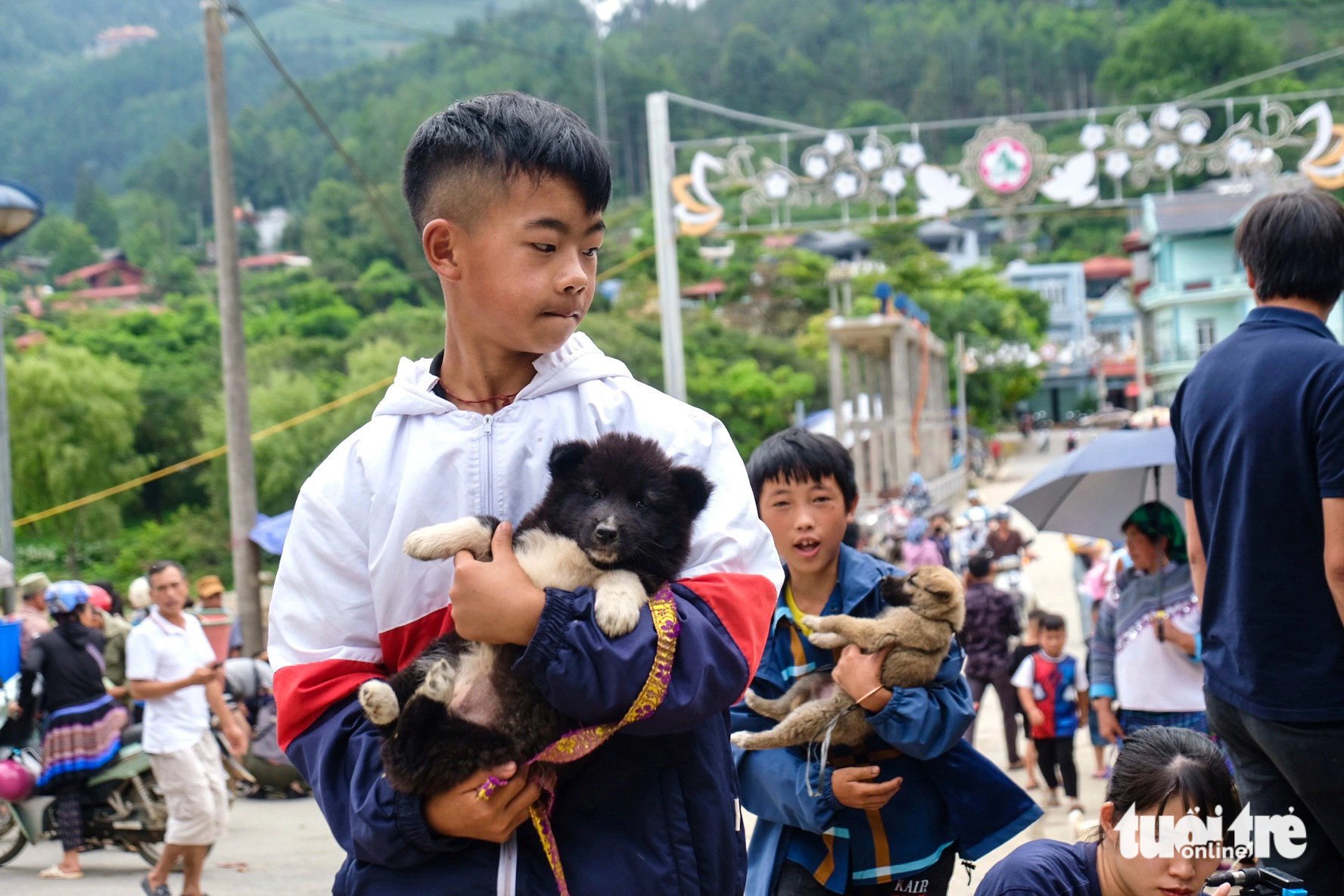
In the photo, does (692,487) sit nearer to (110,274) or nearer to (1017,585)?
(1017,585)

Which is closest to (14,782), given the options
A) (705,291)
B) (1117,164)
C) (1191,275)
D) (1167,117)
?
(1117,164)

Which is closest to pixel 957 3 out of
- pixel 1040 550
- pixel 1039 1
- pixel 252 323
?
pixel 1039 1

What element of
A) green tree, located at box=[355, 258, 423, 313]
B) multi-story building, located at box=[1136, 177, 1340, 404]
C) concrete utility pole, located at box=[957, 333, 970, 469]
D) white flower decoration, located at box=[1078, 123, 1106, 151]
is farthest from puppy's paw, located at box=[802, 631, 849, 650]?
green tree, located at box=[355, 258, 423, 313]

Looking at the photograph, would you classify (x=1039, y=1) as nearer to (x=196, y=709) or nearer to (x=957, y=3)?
(x=957, y=3)

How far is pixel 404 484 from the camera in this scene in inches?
82.6

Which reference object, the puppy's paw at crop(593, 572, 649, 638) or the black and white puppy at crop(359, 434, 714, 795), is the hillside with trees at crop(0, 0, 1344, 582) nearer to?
the black and white puppy at crop(359, 434, 714, 795)

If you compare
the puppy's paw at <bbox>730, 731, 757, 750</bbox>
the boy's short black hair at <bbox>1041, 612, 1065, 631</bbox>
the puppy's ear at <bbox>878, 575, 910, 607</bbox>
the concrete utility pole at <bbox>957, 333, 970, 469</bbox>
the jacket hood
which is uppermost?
the jacket hood

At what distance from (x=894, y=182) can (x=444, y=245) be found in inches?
708

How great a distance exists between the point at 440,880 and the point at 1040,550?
30706 mm

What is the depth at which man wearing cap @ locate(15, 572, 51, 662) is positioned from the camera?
10453 mm

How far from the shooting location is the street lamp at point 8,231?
9.20m

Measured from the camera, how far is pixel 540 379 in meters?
2.19

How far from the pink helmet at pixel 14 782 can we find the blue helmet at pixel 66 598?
105cm

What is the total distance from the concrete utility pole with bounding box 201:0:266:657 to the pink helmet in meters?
4.25
